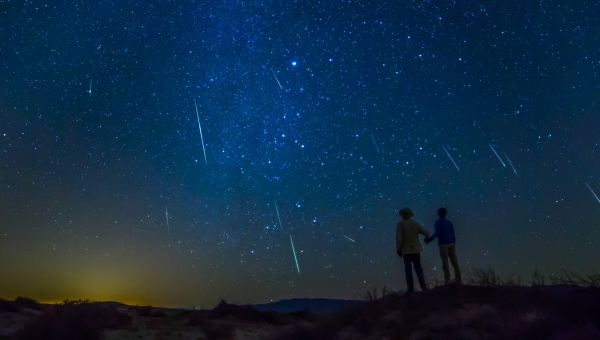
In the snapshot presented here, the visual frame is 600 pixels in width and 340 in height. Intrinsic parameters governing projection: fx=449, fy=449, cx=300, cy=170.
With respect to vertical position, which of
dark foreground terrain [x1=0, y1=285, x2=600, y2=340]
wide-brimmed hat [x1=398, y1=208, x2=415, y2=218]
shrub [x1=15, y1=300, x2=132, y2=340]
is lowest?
dark foreground terrain [x1=0, y1=285, x2=600, y2=340]

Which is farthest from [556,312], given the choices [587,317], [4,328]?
[4,328]

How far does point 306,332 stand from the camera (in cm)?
930

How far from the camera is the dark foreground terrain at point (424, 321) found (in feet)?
22.5

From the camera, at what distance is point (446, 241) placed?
10586 mm

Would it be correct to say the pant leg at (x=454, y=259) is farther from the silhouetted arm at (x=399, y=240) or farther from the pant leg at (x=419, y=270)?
the silhouetted arm at (x=399, y=240)

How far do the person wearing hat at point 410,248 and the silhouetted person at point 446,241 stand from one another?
2.94ft

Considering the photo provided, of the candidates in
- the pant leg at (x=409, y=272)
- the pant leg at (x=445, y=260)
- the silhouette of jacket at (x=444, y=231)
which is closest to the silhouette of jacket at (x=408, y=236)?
the pant leg at (x=409, y=272)

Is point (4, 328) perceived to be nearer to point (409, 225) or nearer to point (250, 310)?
point (250, 310)

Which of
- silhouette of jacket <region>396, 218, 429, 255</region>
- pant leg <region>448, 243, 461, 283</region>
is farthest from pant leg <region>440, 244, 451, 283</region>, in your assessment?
silhouette of jacket <region>396, 218, 429, 255</region>

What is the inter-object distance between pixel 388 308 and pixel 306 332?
1810 millimetres

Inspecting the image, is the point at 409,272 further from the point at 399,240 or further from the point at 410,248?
the point at 399,240

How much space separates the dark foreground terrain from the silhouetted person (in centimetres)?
134

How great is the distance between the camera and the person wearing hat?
9.70 meters

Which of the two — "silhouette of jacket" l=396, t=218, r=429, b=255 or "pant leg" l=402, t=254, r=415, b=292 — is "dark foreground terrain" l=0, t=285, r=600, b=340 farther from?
"silhouette of jacket" l=396, t=218, r=429, b=255
